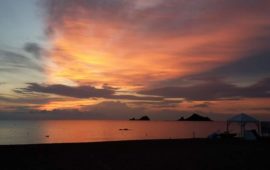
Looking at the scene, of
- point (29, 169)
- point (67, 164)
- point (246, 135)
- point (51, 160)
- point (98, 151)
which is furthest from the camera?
point (246, 135)

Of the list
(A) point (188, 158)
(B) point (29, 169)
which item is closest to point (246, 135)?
(A) point (188, 158)

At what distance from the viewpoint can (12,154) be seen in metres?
16.6

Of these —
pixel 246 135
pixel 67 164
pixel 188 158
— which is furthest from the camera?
pixel 246 135

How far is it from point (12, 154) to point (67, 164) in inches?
157

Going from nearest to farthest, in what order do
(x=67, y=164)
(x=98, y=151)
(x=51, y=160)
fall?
(x=67, y=164)
(x=51, y=160)
(x=98, y=151)

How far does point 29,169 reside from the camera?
12.6 meters

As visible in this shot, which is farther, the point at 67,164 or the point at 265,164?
the point at 265,164

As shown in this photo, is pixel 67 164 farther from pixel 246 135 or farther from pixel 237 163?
pixel 246 135

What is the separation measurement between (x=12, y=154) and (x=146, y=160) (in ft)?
19.8

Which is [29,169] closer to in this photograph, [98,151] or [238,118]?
[98,151]

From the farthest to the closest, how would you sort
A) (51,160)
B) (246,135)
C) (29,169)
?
(246,135) → (51,160) → (29,169)

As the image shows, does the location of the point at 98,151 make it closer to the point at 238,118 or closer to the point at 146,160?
the point at 146,160

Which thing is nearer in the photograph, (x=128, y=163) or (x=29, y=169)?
(x=29, y=169)

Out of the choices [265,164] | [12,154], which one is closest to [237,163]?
[265,164]
